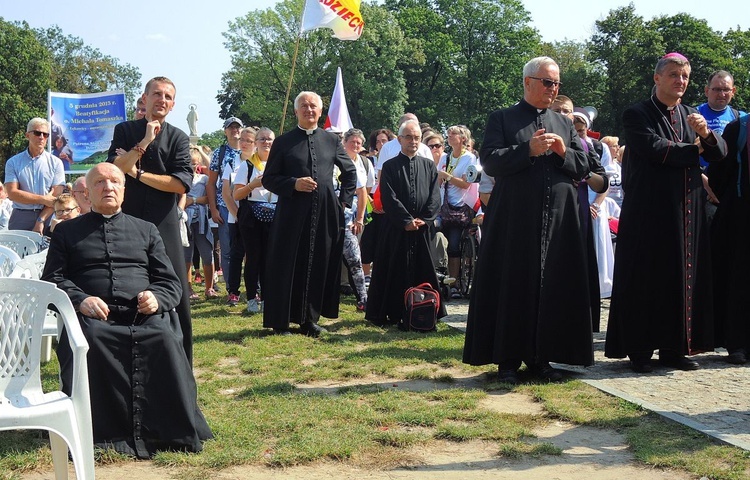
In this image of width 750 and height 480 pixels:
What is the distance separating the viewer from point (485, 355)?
22.4 ft

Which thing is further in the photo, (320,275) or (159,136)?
(320,275)

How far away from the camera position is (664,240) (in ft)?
23.2

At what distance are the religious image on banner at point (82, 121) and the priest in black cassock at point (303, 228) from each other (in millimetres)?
9492

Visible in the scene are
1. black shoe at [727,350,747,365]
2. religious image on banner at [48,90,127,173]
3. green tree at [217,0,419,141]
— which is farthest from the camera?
green tree at [217,0,419,141]

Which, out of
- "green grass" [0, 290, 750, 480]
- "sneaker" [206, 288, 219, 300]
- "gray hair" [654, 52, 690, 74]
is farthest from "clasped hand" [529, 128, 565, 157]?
"sneaker" [206, 288, 219, 300]

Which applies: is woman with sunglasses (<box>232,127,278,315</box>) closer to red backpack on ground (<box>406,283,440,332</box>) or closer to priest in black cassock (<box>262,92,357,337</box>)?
priest in black cassock (<box>262,92,357,337</box>)

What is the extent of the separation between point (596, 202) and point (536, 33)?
6026 cm

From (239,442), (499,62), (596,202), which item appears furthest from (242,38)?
(239,442)

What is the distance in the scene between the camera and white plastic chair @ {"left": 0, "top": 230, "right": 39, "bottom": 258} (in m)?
8.15

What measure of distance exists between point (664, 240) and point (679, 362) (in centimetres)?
100

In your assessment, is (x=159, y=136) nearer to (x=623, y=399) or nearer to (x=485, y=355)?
(x=485, y=355)

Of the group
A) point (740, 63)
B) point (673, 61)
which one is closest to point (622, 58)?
point (740, 63)

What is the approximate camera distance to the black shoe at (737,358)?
7.30 metres

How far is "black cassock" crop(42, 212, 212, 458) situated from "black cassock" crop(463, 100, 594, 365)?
8.51ft
